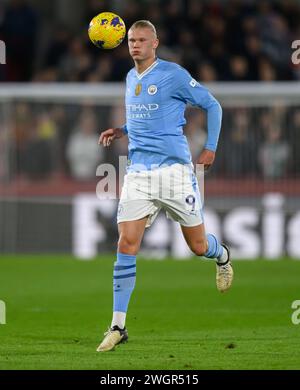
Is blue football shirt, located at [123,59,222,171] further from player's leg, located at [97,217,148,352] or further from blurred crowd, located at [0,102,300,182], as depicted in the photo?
blurred crowd, located at [0,102,300,182]

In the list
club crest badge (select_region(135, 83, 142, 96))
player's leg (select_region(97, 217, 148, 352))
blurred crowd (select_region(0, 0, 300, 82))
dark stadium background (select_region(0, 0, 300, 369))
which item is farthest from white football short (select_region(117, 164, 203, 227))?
blurred crowd (select_region(0, 0, 300, 82))

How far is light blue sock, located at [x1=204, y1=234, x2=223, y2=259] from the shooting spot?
35.1ft

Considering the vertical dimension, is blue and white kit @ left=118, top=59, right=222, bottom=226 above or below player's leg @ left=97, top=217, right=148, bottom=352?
above

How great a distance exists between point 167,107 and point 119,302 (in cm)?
173

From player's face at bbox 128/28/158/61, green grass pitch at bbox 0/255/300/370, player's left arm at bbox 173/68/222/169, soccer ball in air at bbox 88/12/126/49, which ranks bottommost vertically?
green grass pitch at bbox 0/255/300/370

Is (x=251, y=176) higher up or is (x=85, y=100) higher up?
(x=85, y=100)

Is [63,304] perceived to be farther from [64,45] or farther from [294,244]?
[64,45]

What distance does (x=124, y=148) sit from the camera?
19953mm

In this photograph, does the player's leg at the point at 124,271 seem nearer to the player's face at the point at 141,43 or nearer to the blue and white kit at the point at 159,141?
the blue and white kit at the point at 159,141

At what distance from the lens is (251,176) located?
19.9 m

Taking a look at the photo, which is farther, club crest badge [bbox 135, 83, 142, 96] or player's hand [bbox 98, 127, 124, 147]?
player's hand [bbox 98, 127, 124, 147]

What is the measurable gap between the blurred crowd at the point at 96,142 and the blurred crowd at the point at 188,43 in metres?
1.55

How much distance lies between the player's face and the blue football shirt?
169mm
